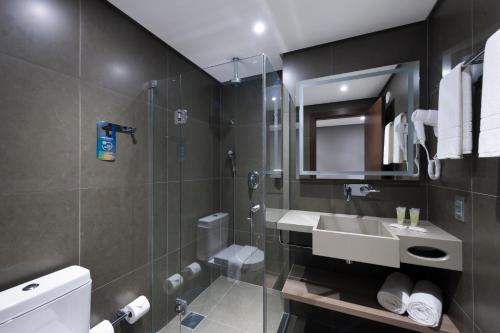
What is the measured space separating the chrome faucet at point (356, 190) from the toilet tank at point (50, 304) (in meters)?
1.81

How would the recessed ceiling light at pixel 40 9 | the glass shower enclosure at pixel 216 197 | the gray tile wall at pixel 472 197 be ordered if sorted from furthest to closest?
the glass shower enclosure at pixel 216 197
the recessed ceiling light at pixel 40 9
the gray tile wall at pixel 472 197

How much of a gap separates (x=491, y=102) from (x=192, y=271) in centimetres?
195

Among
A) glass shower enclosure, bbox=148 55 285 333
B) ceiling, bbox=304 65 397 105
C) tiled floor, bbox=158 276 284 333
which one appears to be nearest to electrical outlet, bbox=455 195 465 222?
ceiling, bbox=304 65 397 105

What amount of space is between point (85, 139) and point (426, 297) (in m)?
2.22

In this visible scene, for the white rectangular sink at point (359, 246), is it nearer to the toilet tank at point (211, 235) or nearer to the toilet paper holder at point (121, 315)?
the toilet tank at point (211, 235)

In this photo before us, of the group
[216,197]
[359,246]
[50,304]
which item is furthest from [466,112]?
[50,304]

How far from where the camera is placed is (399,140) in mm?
1554

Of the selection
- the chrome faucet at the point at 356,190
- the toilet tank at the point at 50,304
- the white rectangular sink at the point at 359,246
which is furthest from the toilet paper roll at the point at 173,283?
the chrome faucet at the point at 356,190

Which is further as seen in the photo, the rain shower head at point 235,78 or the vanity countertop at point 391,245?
the rain shower head at point 235,78

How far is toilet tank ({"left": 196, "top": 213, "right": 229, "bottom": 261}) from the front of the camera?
1.51m

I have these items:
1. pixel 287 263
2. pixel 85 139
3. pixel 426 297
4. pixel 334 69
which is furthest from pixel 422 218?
pixel 85 139

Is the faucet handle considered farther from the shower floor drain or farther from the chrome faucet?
the shower floor drain

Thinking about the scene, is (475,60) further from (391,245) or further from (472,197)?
(391,245)

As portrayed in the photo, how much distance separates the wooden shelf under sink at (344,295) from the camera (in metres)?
1.16
